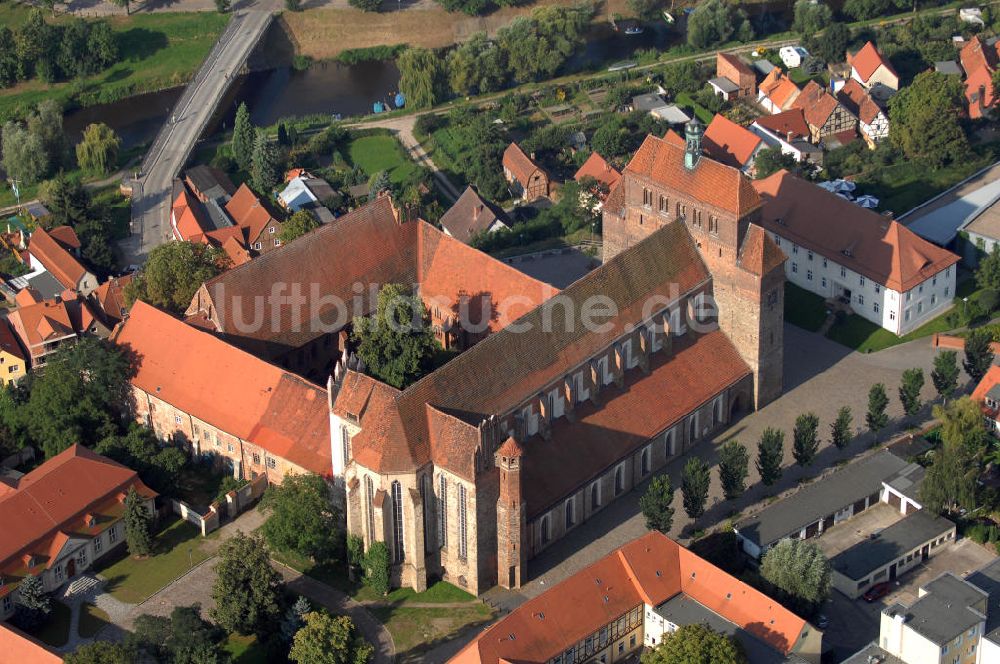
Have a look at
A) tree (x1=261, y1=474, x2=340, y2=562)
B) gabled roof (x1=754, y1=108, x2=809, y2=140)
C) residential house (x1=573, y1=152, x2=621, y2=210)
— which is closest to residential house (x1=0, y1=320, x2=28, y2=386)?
tree (x1=261, y1=474, x2=340, y2=562)

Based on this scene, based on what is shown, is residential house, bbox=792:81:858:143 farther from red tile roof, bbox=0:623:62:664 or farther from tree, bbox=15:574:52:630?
red tile roof, bbox=0:623:62:664

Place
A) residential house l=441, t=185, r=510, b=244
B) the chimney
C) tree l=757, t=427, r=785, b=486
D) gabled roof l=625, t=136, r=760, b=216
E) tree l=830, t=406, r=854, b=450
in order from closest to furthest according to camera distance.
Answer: tree l=757, t=427, r=785, b=486
tree l=830, t=406, r=854, b=450
gabled roof l=625, t=136, r=760, b=216
the chimney
residential house l=441, t=185, r=510, b=244

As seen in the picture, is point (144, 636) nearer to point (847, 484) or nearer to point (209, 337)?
point (209, 337)

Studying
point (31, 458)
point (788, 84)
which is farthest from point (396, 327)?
point (788, 84)

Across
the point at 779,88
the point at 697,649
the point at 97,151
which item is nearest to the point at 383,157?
the point at 97,151

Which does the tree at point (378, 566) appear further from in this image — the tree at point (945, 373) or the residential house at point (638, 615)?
the tree at point (945, 373)

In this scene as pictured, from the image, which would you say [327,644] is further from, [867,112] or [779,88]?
[779,88]

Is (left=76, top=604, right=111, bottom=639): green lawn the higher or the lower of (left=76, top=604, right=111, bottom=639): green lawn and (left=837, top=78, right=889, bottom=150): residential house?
the lower

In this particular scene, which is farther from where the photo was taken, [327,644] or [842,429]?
[842,429]
